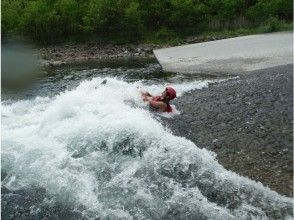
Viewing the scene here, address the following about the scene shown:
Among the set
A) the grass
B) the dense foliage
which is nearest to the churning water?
the grass

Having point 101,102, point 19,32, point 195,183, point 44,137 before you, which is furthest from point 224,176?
point 19,32

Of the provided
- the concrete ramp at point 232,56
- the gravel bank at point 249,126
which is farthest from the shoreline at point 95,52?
the gravel bank at point 249,126

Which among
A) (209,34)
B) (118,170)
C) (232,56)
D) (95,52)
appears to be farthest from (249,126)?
(209,34)

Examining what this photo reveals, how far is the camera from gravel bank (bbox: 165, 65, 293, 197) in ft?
26.5

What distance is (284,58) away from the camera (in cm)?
1733

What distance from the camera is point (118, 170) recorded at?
8.60 meters

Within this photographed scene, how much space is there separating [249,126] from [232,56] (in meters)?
10.7

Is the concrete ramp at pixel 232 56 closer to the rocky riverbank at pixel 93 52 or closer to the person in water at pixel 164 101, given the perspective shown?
the rocky riverbank at pixel 93 52

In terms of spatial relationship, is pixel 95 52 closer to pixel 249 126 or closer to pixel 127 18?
pixel 127 18

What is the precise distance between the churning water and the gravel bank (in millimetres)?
329

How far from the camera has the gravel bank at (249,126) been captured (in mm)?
8086

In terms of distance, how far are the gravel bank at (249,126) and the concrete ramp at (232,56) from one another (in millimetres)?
4272

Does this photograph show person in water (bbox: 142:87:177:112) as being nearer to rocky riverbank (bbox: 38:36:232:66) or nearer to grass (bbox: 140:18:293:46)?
rocky riverbank (bbox: 38:36:232:66)

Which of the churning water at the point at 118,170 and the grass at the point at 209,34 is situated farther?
the grass at the point at 209,34
